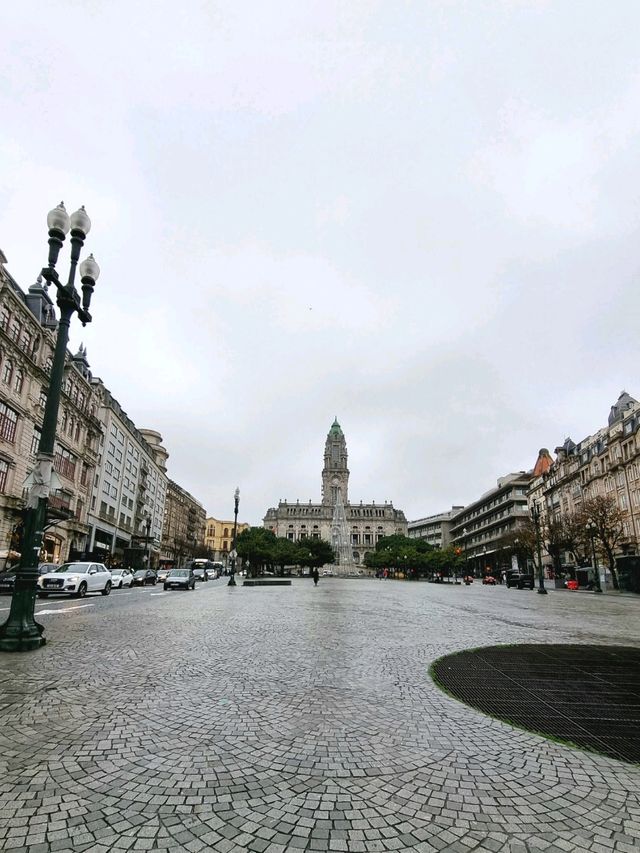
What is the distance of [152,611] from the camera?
614 inches

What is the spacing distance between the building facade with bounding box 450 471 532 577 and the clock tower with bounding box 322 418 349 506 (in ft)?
150

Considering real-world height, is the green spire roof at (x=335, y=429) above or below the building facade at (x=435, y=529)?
above

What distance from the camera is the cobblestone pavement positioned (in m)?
2.99

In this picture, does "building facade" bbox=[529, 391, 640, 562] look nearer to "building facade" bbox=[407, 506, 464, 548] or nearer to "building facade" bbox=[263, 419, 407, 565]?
"building facade" bbox=[407, 506, 464, 548]

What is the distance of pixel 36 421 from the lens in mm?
38000

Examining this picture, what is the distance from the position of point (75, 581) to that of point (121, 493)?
44.1 metres

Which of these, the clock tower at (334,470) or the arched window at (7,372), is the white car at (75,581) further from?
the clock tower at (334,470)

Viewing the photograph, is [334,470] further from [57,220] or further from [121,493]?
[57,220]

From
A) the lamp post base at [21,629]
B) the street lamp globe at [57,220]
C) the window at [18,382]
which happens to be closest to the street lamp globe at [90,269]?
the street lamp globe at [57,220]

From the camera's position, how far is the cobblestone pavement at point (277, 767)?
9.80 ft

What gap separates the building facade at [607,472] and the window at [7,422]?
182 feet

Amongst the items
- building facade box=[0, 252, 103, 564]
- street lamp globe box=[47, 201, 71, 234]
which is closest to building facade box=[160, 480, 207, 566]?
building facade box=[0, 252, 103, 564]

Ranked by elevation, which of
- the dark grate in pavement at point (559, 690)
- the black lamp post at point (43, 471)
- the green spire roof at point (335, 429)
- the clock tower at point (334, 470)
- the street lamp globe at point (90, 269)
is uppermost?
the green spire roof at point (335, 429)

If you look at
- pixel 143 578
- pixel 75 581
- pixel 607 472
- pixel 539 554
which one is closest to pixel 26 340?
pixel 143 578
